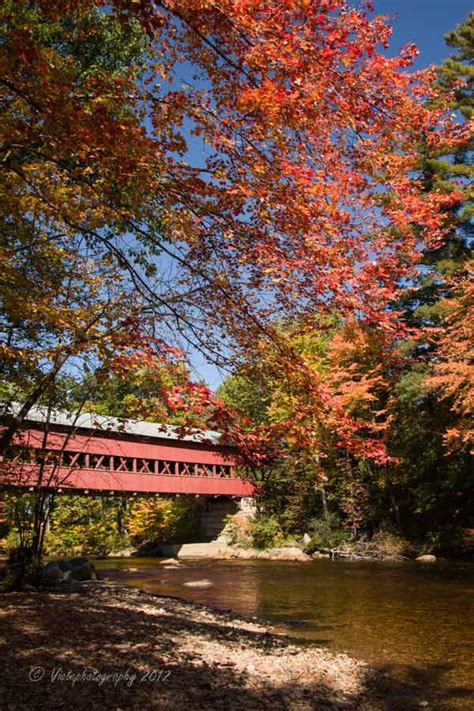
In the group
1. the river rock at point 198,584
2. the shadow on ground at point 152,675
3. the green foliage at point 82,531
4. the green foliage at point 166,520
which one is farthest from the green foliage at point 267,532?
the shadow on ground at point 152,675

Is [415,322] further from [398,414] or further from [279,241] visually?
[279,241]

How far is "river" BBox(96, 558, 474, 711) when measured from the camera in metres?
4.97

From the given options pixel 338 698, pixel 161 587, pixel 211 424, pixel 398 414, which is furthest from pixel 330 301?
pixel 398 414

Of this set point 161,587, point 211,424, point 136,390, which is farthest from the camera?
point 161,587

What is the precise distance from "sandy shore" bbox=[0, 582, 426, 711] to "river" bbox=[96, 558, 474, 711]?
0.63m

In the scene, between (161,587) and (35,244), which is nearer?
(35,244)

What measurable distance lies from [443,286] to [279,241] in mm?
13270

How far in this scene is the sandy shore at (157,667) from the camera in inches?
126

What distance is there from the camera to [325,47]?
3.77 metres

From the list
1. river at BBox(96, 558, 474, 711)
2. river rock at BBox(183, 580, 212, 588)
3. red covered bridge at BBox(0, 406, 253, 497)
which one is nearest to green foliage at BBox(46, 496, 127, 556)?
red covered bridge at BBox(0, 406, 253, 497)

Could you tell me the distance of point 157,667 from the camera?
12.4 feet

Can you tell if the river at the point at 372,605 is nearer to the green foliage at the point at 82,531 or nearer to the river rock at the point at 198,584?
the river rock at the point at 198,584

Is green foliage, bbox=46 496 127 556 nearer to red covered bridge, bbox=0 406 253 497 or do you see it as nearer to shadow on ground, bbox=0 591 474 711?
red covered bridge, bbox=0 406 253 497

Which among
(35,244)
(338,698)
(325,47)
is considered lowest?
(338,698)
